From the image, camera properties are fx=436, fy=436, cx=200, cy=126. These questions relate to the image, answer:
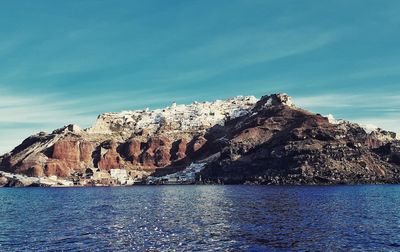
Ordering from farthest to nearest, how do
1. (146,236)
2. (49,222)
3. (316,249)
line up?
(49,222)
(146,236)
(316,249)

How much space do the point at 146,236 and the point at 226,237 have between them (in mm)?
12405

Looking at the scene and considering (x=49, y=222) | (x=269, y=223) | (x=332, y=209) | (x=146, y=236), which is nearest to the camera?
(x=146, y=236)

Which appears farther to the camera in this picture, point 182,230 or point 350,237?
point 182,230

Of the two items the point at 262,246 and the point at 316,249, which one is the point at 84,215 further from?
the point at 316,249

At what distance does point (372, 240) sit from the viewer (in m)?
61.0

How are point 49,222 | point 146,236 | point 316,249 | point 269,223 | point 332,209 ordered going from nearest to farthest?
1. point 316,249
2. point 146,236
3. point 269,223
4. point 49,222
5. point 332,209

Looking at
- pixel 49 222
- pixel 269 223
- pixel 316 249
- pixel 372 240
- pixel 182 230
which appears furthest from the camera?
pixel 49 222

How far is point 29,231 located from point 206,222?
101 feet

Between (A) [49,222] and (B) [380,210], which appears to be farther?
(B) [380,210]

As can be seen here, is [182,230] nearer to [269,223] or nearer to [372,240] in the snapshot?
[269,223]

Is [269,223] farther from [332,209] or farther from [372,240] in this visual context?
[332,209]

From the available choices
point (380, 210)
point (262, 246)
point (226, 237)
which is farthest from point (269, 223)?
point (380, 210)

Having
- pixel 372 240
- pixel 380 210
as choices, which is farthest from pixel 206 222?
pixel 380 210

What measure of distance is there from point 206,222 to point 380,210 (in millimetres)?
46571
